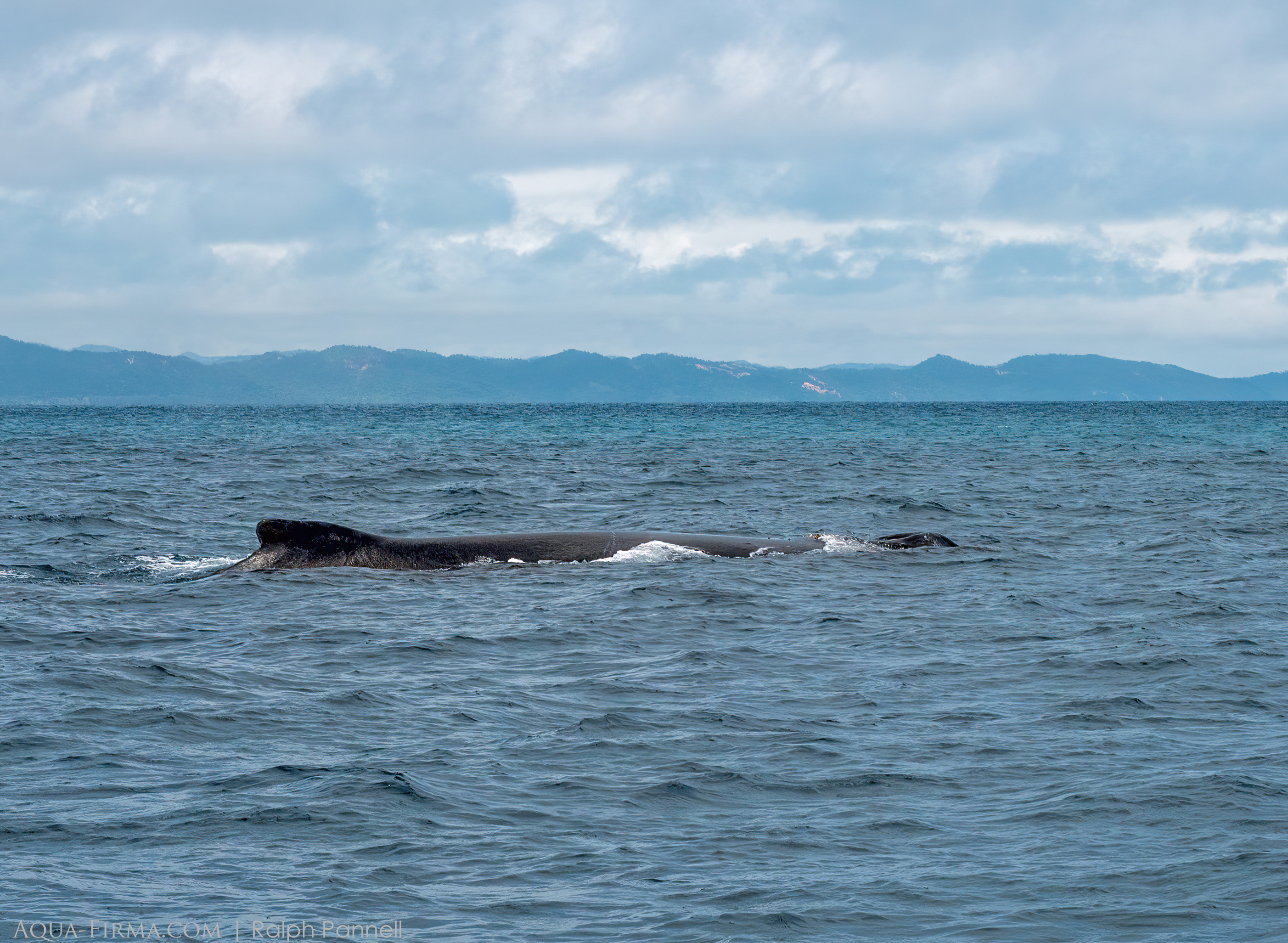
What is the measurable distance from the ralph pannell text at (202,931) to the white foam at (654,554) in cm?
1387

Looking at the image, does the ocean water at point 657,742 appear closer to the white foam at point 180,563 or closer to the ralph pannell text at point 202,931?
the ralph pannell text at point 202,931

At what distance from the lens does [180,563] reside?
21969 millimetres

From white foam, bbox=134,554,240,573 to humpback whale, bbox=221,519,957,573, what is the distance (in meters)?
1.35

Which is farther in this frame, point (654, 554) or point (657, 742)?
point (654, 554)

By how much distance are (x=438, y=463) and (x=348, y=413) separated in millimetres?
102165

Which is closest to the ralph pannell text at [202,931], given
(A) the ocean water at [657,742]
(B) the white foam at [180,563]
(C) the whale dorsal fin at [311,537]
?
(A) the ocean water at [657,742]

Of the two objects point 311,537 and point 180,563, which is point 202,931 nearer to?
point 311,537

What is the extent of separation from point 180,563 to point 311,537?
3.09m

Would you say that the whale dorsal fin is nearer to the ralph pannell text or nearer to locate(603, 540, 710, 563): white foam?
locate(603, 540, 710, 563): white foam

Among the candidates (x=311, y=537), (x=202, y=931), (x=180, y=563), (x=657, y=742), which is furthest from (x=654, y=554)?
(x=202, y=931)

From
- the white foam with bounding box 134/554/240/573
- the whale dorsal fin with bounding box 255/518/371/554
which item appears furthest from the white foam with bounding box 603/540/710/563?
the white foam with bounding box 134/554/240/573

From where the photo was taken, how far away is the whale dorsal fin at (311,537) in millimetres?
20219

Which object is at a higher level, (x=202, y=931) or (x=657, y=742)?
(x=657, y=742)

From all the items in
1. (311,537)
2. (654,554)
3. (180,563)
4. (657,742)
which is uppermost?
(311,537)
